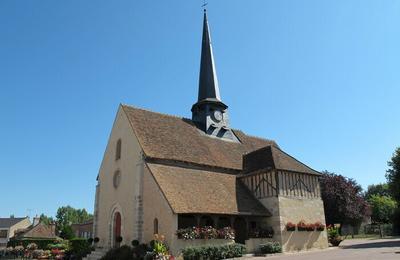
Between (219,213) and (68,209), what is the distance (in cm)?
9403

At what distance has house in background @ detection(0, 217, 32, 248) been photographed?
65125mm

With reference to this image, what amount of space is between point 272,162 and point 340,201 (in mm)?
14021

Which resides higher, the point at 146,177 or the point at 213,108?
the point at 213,108

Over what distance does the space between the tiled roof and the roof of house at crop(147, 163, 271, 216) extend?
0.88 m

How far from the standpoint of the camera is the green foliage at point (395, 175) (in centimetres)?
2686

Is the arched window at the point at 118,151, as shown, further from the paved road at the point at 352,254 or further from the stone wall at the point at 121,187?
the paved road at the point at 352,254

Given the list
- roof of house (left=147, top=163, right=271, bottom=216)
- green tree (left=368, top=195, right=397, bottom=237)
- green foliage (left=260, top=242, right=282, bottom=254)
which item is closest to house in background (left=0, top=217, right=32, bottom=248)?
roof of house (left=147, top=163, right=271, bottom=216)

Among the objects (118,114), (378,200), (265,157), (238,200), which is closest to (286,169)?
(265,157)

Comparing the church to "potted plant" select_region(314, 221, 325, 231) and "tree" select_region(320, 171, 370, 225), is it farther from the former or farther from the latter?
"tree" select_region(320, 171, 370, 225)

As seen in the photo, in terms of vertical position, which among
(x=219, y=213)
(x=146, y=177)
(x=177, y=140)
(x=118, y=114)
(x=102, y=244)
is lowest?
(x=102, y=244)

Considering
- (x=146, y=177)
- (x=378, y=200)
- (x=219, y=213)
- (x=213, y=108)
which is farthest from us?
(x=378, y=200)

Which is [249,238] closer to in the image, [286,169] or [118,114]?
[286,169]

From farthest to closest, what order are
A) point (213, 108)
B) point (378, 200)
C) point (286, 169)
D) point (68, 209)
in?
point (68, 209), point (378, 200), point (213, 108), point (286, 169)

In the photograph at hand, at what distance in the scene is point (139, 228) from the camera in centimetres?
1856
